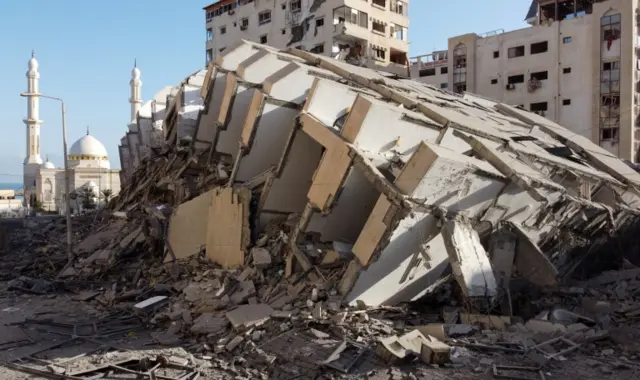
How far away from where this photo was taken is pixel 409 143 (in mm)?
9562

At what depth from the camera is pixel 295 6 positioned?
36.8 meters

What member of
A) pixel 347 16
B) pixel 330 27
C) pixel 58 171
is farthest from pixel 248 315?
pixel 58 171

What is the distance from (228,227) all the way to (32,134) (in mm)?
46960

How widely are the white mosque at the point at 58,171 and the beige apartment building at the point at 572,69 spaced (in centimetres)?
2648

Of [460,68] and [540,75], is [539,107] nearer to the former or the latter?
[540,75]

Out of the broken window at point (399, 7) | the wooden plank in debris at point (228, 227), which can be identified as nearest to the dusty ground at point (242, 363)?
the wooden plank in debris at point (228, 227)

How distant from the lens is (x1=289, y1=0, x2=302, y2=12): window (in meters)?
36.5

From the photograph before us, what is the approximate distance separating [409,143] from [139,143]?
16.6 meters

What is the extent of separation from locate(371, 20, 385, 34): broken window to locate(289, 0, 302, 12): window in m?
5.04

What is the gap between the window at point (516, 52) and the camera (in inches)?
1115

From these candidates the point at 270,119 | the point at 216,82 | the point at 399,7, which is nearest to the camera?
the point at 270,119

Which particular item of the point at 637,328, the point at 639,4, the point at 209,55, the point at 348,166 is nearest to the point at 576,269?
the point at 637,328

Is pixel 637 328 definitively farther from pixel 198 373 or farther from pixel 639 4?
pixel 639 4

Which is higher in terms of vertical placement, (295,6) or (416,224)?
(295,6)
